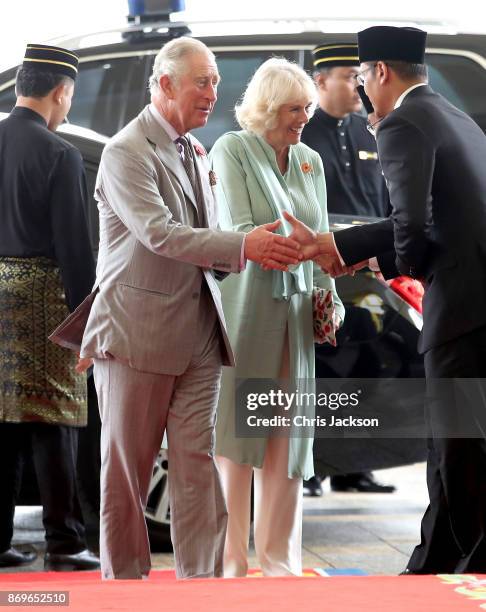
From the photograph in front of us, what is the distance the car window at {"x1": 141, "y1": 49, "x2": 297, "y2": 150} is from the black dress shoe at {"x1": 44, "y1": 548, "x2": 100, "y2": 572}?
6.22ft

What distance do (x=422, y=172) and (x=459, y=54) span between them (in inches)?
93.4

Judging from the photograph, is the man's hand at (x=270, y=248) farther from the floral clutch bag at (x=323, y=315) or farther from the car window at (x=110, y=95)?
the car window at (x=110, y=95)

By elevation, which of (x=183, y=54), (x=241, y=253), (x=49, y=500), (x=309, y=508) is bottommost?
(x=309, y=508)

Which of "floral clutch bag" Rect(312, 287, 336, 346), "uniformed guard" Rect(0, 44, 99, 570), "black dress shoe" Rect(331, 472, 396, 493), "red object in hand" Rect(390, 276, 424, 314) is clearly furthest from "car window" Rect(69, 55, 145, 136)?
"black dress shoe" Rect(331, 472, 396, 493)

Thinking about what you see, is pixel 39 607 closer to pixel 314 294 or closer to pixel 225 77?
pixel 314 294

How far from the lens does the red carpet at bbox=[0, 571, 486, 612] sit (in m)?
2.81

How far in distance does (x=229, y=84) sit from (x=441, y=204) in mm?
2161

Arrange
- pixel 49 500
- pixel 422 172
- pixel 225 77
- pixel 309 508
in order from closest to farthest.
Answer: pixel 422 172 < pixel 49 500 < pixel 225 77 < pixel 309 508

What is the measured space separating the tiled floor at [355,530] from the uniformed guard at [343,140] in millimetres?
1402

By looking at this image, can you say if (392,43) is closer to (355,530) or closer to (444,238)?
(444,238)

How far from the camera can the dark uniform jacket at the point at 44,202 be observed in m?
4.79

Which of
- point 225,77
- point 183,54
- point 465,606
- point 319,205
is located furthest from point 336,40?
point 465,606

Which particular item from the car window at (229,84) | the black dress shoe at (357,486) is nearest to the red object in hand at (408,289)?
the car window at (229,84)

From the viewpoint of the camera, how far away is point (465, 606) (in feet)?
9.36
